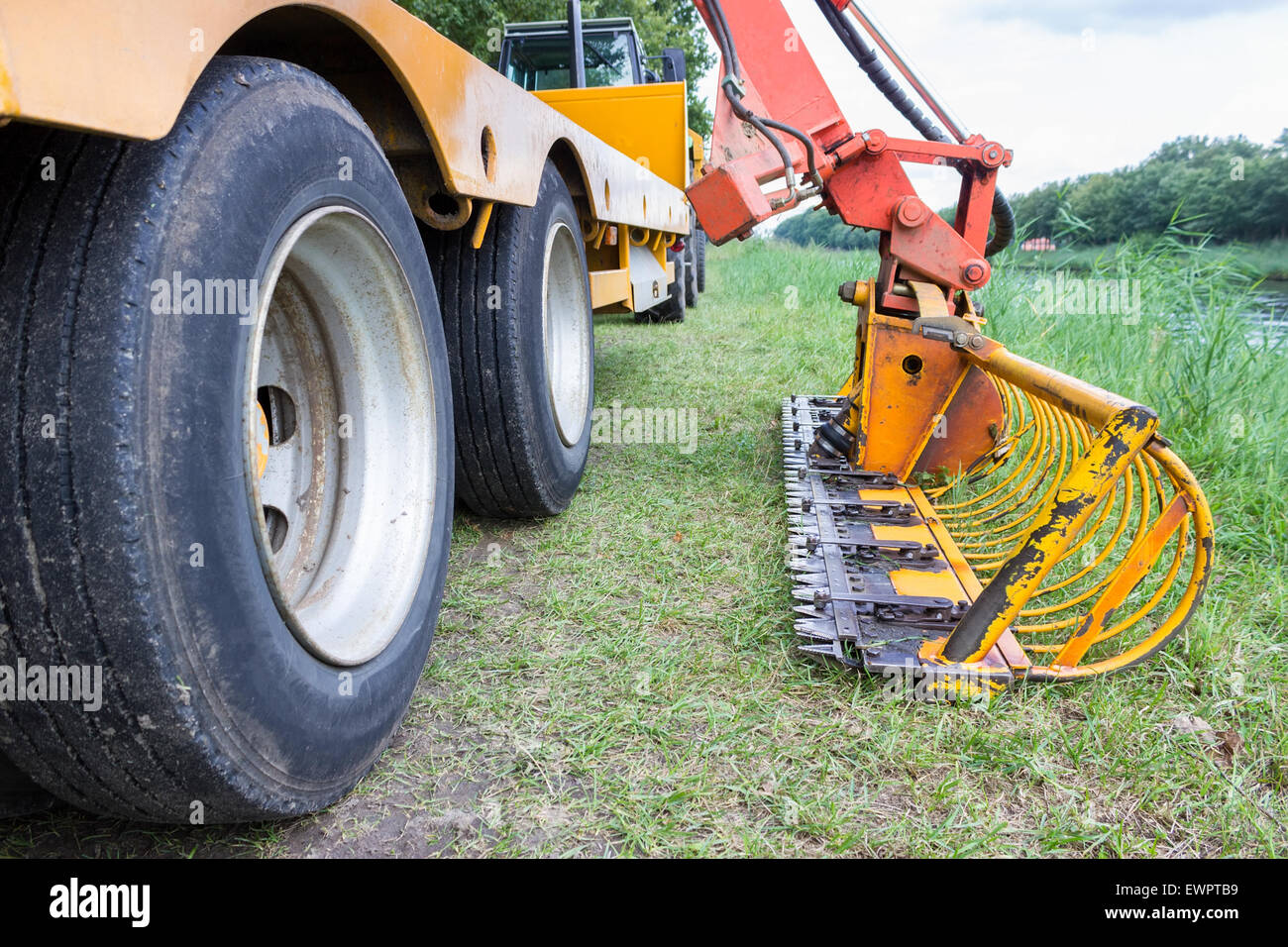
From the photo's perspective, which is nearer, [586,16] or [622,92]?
[622,92]

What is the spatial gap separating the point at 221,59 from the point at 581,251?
2064mm

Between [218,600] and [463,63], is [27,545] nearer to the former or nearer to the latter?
[218,600]

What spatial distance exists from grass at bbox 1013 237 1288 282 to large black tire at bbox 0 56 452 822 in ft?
17.4

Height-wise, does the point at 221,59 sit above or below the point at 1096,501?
above

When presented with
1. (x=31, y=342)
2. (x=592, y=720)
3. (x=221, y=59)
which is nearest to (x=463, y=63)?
(x=221, y=59)

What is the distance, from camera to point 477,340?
2.44 meters

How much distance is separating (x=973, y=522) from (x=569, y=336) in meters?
1.72

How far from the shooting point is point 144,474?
39.4 inches

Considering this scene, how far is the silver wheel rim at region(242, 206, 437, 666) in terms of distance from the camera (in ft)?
5.38

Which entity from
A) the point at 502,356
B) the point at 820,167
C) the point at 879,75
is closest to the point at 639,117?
the point at 879,75

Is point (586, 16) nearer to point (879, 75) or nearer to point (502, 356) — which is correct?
point (879, 75)

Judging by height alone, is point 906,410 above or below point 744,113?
below

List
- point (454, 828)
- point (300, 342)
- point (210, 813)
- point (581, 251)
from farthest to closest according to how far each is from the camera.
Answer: point (581, 251), point (300, 342), point (454, 828), point (210, 813)

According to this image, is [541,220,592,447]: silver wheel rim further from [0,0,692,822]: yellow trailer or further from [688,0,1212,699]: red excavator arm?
[0,0,692,822]: yellow trailer
